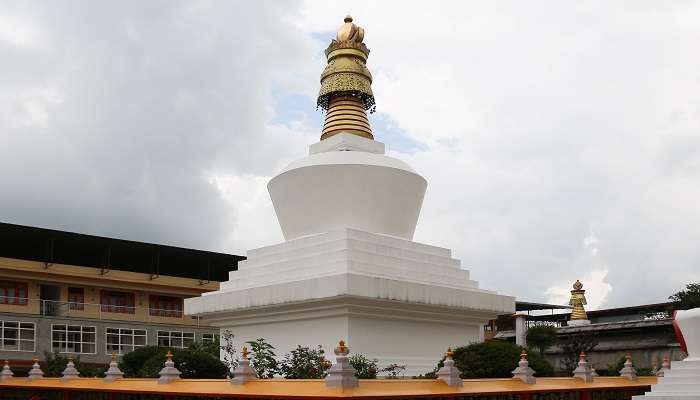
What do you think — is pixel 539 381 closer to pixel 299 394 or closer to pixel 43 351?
pixel 299 394

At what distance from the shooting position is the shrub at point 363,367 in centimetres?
1322

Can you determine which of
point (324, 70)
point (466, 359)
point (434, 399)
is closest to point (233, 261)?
point (324, 70)

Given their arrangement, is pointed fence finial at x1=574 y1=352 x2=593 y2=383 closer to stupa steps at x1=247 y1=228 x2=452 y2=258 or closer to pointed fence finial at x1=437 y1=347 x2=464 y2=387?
pointed fence finial at x1=437 y1=347 x2=464 y2=387

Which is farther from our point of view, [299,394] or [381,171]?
[381,171]

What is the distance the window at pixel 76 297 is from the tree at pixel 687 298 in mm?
29553

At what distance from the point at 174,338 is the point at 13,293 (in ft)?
28.9

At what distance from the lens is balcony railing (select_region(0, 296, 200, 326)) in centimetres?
3713

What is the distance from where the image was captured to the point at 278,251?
17.4 metres

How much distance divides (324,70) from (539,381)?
10.8 metres

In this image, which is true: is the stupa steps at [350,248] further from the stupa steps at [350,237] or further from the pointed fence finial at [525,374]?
the pointed fence finial at [525,374]

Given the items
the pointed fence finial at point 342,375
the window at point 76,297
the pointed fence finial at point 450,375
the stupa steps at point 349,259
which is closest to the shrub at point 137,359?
the stupa steps at point 349,259

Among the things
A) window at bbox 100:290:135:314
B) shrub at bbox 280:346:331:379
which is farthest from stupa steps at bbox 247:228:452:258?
window at bbox 100:290:135:314

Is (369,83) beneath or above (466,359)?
above

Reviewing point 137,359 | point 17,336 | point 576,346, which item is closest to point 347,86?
point 137,359
